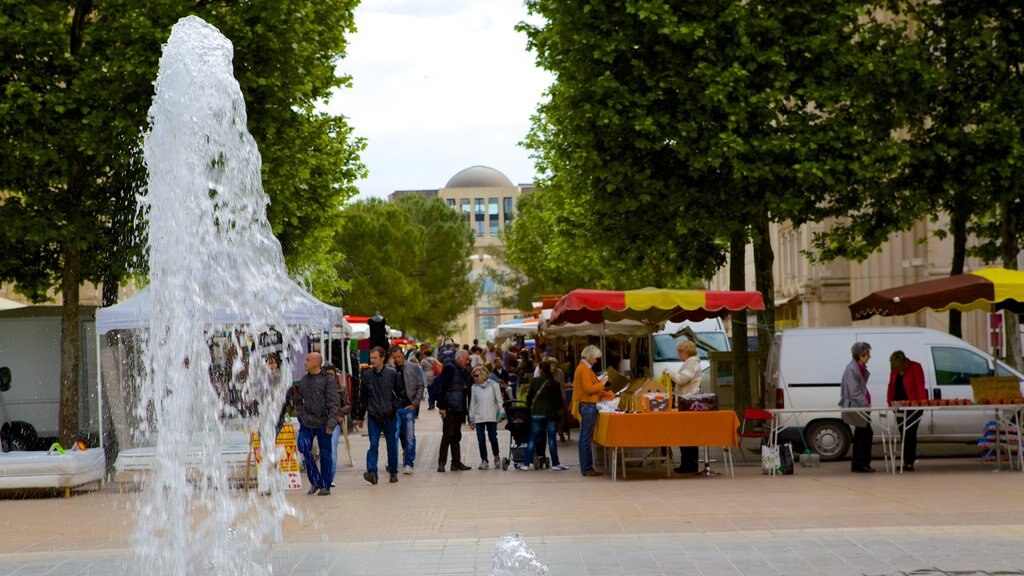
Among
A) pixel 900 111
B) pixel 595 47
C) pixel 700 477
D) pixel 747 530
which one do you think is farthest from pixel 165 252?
pixel 900 111

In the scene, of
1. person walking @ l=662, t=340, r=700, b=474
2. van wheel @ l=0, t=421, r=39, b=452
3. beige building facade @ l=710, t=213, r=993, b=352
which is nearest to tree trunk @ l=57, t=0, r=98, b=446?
van wheel @ l=0, t=421, r=39, b=452

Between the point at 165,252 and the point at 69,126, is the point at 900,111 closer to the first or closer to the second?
the point at 69,126

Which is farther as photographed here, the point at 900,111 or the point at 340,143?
the point at 340,143

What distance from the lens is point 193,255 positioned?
11.7 metres

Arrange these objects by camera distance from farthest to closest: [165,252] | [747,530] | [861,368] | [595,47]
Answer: [595,47]
[861,368]
[747,530]
[165,252]

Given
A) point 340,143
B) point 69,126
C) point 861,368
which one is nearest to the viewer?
point 861,368

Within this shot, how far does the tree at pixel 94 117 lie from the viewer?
21.7 meters

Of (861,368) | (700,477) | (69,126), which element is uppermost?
(69,126)

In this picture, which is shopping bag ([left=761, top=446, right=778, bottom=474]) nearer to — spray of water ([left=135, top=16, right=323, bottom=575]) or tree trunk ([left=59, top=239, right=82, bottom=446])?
spray of water ([left=135, top=16, right=323, bottom=575])

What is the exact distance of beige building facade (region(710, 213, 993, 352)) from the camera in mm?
37094

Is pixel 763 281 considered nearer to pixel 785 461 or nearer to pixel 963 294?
pixel 963 294

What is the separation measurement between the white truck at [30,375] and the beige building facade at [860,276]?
14.5 meters

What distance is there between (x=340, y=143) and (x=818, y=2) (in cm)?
1012

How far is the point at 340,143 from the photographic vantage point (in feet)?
91.7
